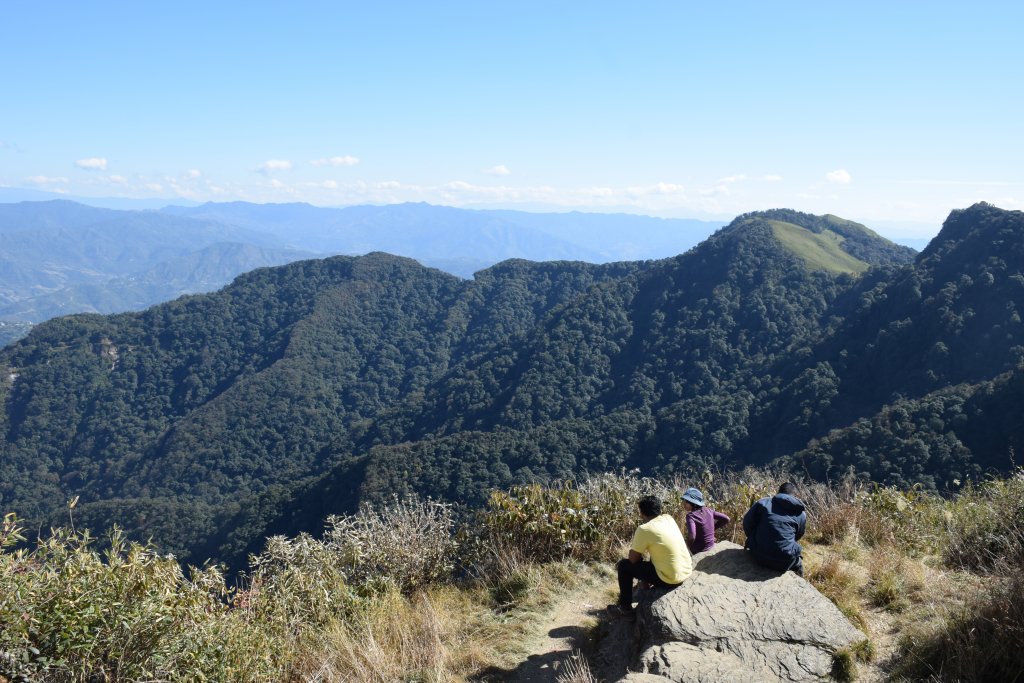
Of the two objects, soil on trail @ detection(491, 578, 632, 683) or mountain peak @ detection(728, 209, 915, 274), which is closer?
soil on trail @ detection(491, 578, 632, 683)

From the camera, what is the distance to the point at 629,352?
83625 millimetres

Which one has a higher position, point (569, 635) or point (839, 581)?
point (839, 581)

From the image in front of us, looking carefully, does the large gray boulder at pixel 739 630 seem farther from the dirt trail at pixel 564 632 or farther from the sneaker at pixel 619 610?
the dirt trail at pixel 564 632

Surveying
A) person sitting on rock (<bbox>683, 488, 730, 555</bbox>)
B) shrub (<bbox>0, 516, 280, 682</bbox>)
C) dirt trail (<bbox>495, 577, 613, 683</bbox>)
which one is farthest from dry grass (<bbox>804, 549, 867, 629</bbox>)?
shrub (<bbox>0, 516, 280, 682</bbox>)

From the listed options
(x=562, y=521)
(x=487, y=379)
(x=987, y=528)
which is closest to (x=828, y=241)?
(x=487, y=379)

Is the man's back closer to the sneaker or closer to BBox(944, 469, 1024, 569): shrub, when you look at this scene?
the sneaker

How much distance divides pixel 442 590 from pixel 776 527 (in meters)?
3.64

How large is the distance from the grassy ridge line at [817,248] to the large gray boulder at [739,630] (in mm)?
87314

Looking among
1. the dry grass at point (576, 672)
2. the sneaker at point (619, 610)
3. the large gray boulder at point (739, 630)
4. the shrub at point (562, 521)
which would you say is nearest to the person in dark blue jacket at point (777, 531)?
the large gray boulder at point (739, 630)

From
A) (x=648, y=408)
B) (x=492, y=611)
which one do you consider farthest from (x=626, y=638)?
(x=648, y=408)

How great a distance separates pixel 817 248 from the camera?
91.1 metres

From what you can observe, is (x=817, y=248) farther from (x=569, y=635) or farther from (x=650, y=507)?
(x=569, y=635)

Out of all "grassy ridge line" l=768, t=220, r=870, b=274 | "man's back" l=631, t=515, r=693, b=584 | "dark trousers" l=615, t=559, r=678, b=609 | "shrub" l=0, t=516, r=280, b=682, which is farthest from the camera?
"grassy ridge line" l=768, t=220, r=870, b=274

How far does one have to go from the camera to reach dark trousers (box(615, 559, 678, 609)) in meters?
5.30
